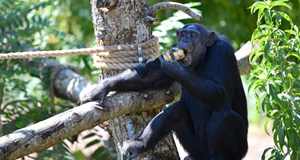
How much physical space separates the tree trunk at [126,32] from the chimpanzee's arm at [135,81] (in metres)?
0.29

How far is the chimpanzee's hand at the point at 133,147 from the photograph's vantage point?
12.7 ft

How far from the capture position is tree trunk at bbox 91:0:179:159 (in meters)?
4.10

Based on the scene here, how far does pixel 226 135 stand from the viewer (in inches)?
154

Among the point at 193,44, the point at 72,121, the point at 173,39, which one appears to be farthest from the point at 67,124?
the point at 173,39

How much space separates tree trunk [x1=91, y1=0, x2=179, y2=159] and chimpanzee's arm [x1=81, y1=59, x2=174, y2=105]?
0.29m

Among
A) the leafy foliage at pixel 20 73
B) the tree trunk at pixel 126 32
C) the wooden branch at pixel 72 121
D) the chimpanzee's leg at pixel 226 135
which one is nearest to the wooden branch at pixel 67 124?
the wooden branch at pixel 72 121

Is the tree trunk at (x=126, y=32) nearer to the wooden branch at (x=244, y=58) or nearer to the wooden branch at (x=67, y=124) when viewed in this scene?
the wooden branch at (x=67, y=124)

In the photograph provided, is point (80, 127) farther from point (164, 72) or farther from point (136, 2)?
point (136, 2)

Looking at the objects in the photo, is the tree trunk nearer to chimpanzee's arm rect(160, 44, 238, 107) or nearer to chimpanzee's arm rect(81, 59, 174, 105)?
chimpanzee's arm rect(81, 59, 174, 105)

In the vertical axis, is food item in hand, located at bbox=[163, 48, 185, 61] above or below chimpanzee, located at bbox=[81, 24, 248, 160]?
above

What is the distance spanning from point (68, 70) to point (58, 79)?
243 millimetres

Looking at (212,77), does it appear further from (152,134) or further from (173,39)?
(173,39)

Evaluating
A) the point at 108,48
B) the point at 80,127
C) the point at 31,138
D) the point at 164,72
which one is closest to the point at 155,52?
the point at 164,72

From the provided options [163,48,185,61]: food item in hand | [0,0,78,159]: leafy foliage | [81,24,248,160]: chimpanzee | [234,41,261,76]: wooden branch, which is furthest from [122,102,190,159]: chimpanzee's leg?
[0,0,78,159]: leafy foliage
